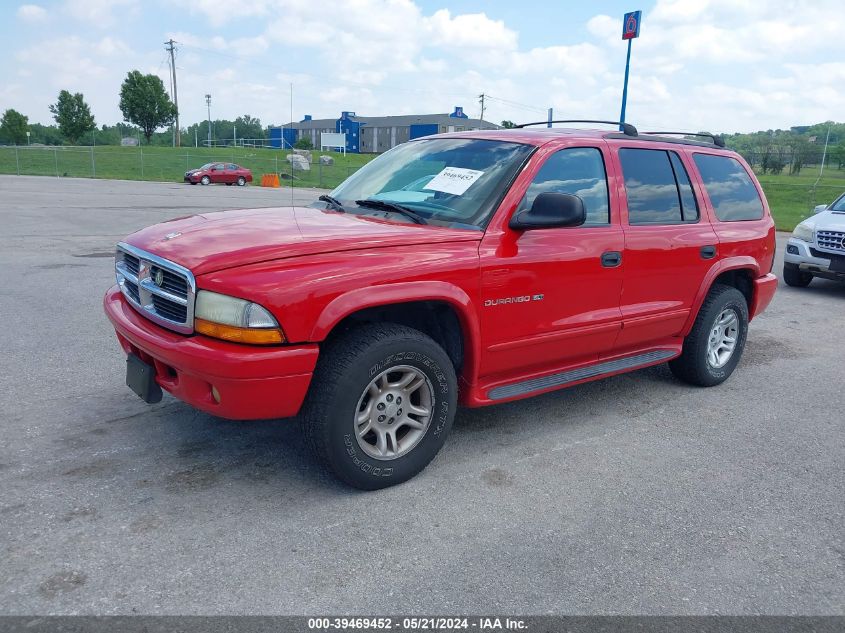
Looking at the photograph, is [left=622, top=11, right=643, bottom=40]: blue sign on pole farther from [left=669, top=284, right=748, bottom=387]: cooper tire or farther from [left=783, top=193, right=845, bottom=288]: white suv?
[left=669, top=284, right=748, bottom=387]: cooper tire

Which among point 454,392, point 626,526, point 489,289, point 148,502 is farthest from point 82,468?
point 626,526

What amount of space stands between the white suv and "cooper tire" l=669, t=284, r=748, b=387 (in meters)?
4.97

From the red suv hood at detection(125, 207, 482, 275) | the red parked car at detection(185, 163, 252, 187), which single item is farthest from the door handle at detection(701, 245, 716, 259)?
the red parked car at detection(185, 163, 252, 187)

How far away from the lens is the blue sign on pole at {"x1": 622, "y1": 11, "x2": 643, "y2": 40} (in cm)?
1655

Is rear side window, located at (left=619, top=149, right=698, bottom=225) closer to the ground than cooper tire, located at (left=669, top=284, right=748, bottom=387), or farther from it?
farther from it

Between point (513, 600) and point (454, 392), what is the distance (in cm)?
119

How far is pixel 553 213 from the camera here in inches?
143

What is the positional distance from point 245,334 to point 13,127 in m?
92.7

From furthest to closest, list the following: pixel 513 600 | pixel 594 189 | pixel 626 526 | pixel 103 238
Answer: pixel 103 238, pixel 594 189, pixel 626 526, pixel 513 600

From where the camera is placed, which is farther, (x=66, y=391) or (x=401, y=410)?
(x=66, y=391)

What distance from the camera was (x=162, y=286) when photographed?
3359 mm

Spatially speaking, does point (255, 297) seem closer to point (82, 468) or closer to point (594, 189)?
point (82, 468)

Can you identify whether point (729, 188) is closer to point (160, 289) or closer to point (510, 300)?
point (510, 300)

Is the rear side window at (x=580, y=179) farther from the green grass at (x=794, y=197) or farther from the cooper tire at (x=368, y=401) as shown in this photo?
the green grass at (x=794, y=197)
